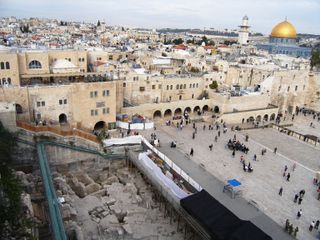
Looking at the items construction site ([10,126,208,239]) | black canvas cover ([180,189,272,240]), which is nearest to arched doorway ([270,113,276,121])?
construction site ([10,126,208,239])

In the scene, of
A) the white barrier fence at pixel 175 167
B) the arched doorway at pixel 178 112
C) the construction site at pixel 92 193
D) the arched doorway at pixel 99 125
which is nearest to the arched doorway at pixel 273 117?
the arched doorway at pixel 178 112

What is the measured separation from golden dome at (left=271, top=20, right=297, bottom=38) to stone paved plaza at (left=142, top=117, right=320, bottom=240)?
63.2 meters

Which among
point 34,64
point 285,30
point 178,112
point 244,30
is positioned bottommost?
point 178,112

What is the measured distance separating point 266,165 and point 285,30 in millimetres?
75593

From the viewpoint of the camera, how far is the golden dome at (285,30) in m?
90.0

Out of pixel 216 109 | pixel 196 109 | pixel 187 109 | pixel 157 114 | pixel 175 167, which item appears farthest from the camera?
pixel 196 109

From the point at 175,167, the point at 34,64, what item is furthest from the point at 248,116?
the point at 34,64

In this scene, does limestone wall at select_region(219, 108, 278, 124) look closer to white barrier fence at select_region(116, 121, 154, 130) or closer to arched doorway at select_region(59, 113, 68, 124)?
white barrier fence at select_region(116, 121, 154, 130)

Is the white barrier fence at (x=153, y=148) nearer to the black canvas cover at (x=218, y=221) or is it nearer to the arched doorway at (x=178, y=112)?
the black canvas cover at (x=218, y=221)

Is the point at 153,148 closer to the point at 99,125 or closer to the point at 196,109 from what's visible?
the point at 99,125

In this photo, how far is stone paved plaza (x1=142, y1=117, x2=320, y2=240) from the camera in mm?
20969

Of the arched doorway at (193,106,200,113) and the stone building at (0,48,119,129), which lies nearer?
the stone building at (0,48,119,129)

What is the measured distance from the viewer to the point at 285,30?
296 feet

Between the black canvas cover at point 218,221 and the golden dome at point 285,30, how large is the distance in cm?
8581
